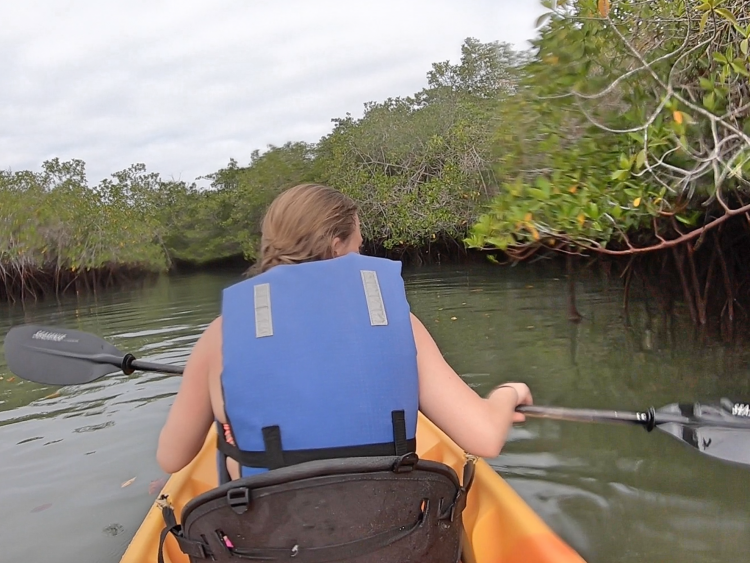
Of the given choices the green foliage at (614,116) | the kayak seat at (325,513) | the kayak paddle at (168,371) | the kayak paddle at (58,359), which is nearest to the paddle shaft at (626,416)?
the kayak paddle at (168,371)

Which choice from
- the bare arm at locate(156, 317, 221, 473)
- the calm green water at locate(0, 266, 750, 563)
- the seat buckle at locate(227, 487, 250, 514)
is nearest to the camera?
the seat buckle at locate(227, 487, 250, 514)

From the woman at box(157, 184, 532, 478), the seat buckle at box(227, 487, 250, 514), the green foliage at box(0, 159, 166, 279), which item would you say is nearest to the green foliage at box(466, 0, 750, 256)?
the woman at box(157, 184, 532, 478)

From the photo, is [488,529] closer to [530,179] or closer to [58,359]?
[58,359]

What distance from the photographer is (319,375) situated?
1249 mm

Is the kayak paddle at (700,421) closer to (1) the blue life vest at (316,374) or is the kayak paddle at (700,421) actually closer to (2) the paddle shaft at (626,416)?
(2) the paddle shaft at (626,416)

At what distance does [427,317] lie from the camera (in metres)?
8.63

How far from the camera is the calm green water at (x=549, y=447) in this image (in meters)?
2.81

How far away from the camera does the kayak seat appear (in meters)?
1.18

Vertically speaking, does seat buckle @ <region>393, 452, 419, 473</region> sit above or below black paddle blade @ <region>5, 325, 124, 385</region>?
below

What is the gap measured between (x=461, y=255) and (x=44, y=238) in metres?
12.0

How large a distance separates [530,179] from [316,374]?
171 inches

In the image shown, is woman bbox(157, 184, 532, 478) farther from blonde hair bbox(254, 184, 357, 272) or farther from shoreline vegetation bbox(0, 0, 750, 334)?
shoreline vegetation bbox(0, 0, 750, 334)

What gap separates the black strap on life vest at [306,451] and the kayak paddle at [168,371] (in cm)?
72

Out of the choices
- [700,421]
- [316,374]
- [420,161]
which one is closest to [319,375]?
[316,374]
